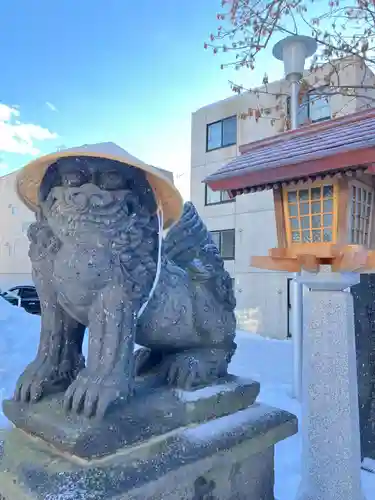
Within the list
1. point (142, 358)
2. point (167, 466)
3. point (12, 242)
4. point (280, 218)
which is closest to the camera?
point (167, 466)

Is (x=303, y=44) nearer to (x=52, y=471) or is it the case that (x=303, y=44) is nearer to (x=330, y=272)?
(x=330, y=272)

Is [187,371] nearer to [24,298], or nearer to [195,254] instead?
[195,254]

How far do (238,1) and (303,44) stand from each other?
4.86 feet

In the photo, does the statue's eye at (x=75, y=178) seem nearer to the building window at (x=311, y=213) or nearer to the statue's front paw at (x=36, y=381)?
the statue's front paw at (x=36, y=381)

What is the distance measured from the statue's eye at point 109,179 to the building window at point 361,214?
1.23 m

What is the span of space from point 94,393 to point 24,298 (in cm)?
961

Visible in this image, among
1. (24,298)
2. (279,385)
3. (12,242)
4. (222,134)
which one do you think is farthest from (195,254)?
(12,242)

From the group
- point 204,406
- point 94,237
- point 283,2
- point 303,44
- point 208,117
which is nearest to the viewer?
A: point 94,237

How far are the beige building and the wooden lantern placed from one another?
556 centimetres

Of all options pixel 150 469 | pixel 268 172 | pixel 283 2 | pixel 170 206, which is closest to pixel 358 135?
pixel 268 172

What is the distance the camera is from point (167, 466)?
3.26 ft

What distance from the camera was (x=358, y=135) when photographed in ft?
5.70

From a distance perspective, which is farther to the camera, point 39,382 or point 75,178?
point 39,382

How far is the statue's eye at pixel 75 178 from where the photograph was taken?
1.06 meters
